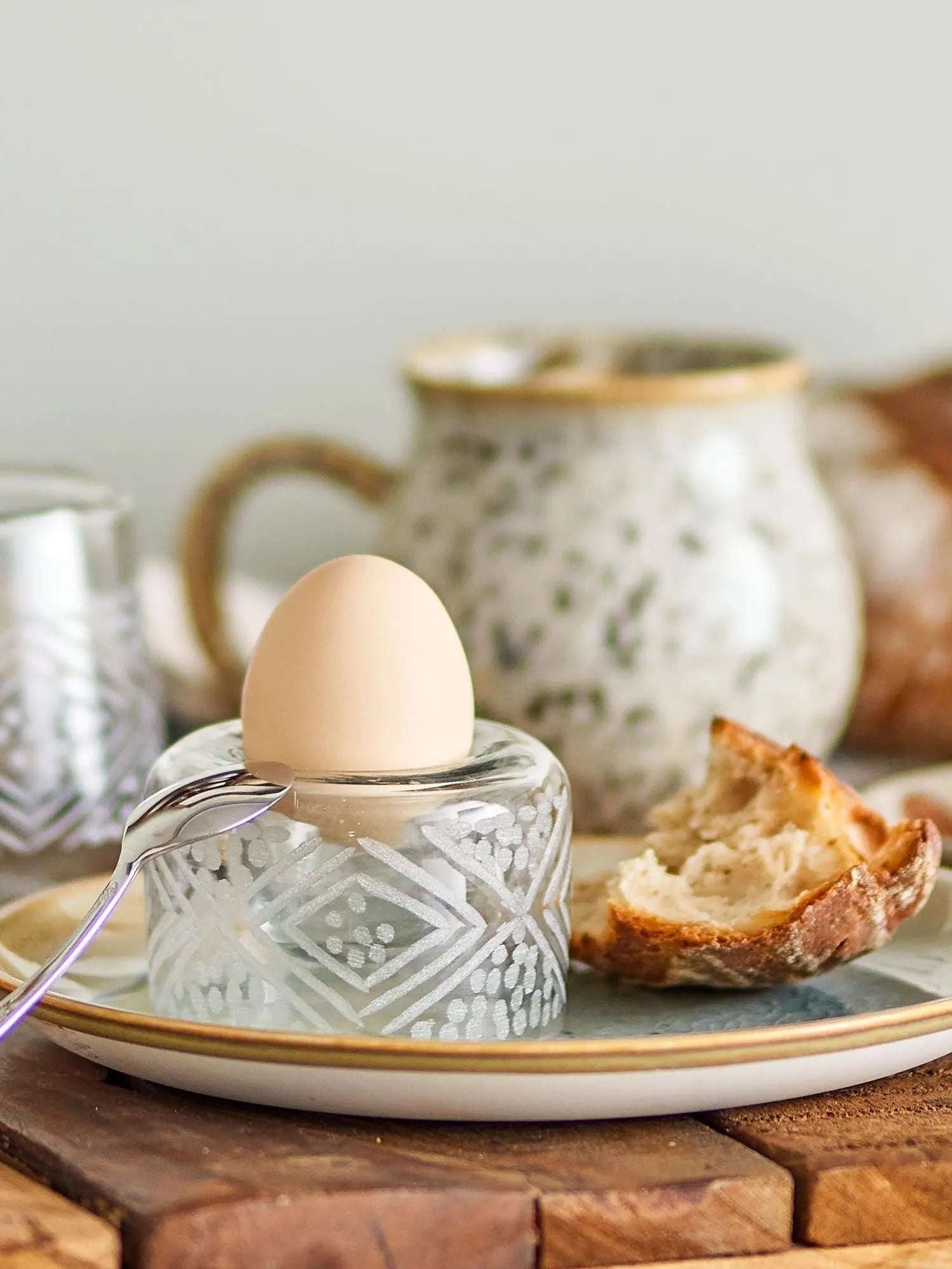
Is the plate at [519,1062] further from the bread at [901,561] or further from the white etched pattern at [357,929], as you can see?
the bread at [901,561]

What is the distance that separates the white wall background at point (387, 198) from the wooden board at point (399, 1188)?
80 cm

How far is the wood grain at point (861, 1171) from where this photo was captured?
389 mm

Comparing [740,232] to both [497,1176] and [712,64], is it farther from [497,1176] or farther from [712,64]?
[497,1176]

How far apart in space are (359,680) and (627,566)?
0.94 ft

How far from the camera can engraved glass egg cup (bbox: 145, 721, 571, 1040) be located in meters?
0.43

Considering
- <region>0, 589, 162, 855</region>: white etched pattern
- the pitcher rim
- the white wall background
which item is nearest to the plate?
<region>0, 589, 162, 855</region>: white etched pattern

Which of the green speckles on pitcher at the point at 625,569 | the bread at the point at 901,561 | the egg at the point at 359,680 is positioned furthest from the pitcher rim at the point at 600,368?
the egg at the point at 359,680

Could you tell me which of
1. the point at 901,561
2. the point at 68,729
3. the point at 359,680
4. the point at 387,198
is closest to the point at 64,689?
the point at 68,729

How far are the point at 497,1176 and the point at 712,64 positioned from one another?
1023 millimetres

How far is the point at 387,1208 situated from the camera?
1.20 feet

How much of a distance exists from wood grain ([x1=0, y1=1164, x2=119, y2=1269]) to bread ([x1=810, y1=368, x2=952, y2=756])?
0.65 metres

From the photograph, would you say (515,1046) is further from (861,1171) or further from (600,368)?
(600,368)

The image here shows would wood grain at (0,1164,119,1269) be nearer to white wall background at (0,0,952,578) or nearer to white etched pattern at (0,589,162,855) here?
white etched pattern at (0,589,162,855)

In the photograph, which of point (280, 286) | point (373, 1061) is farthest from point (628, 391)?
point (280, 286)
